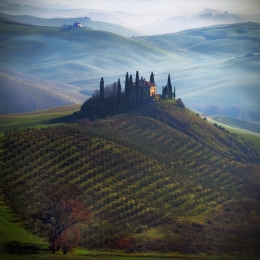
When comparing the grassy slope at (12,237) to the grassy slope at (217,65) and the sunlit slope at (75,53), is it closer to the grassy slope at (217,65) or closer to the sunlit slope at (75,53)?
the grassy slope at (217,65)

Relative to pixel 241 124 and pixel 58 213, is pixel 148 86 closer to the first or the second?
pixel 241 124

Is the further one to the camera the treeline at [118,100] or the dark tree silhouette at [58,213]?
the treeline at [118,100]

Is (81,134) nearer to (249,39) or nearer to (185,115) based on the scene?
(185,115)

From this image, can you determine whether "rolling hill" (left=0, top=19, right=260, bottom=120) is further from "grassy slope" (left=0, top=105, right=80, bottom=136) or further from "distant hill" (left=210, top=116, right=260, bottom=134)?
"grassy slope" (left=0, top=105, right=80, bottom=136)

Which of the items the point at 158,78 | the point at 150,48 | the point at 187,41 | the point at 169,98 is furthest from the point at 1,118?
the point at 187,41

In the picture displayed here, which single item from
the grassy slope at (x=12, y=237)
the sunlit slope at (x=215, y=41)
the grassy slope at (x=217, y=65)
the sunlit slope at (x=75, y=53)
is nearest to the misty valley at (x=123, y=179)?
the grassy slope at (x=12, y=237)

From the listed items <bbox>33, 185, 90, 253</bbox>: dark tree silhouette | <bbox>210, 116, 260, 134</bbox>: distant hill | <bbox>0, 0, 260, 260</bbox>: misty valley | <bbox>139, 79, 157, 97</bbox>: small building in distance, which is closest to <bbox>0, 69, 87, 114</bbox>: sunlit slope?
<bbox>0, 0, 260, 260</bbox>: misty valley

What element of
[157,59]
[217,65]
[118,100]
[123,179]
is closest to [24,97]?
[118,100]
